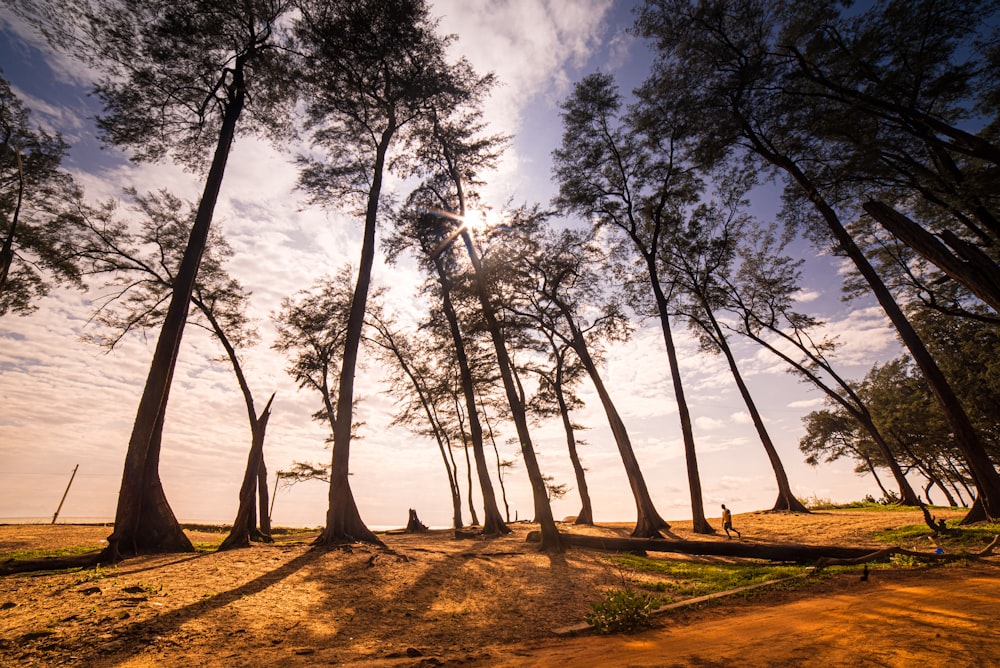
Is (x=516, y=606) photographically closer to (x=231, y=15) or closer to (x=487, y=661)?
(x=487, y=661)

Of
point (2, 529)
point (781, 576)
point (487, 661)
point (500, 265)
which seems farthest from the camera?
point (2, 529)

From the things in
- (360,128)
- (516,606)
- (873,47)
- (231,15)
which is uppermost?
(231,15)

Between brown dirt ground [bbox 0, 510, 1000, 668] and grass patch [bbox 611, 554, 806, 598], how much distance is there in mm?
938

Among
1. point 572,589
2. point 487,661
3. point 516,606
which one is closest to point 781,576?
point 572,589

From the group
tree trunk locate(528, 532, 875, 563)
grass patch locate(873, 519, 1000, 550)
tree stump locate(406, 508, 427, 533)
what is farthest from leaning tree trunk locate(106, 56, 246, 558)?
grass patch locate(873, 519, 1000, 550)

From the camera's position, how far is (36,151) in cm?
1462

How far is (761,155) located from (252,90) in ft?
67.7

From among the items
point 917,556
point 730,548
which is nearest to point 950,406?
point 917,556

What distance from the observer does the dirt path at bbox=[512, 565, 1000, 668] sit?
342cm

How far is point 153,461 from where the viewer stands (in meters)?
11.0

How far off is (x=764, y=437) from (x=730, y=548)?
15.0 metres

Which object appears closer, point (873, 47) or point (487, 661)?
point (487, 661)

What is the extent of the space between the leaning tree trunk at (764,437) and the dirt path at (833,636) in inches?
701

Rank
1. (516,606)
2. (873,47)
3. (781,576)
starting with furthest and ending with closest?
1. (873,47)
2. (781,576)
3. (516,606)
